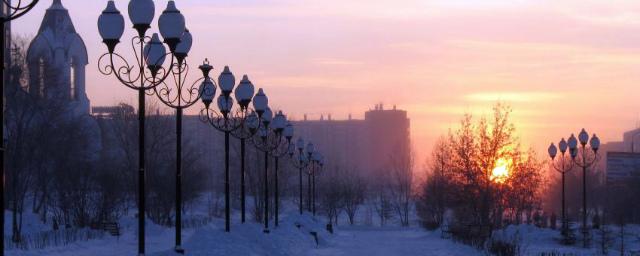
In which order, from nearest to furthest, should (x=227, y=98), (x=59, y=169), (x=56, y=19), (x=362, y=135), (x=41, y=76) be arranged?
1. (x=227, y=98)
2. (x=41, y=76)
3. (x=59, y=169)
4. (x=56, y=19)
5. (x=362, y=135)

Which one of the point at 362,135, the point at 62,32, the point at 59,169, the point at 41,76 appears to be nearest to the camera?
the point at 41,76

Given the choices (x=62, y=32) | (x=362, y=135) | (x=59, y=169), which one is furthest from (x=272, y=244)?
(x=362, y=135)

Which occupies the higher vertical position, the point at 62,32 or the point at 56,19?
the point at 56,19

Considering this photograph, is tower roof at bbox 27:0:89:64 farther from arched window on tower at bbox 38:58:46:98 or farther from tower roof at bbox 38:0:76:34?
arched window on tower at bbox 38:58:46:98

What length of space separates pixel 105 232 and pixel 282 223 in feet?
32.4

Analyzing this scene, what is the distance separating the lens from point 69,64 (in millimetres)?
69375

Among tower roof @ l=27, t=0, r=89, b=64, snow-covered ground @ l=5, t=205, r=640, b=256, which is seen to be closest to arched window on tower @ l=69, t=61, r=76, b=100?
tower roof @ l=27, t=0, r=89, b=64

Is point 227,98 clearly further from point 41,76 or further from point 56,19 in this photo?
point 56,19

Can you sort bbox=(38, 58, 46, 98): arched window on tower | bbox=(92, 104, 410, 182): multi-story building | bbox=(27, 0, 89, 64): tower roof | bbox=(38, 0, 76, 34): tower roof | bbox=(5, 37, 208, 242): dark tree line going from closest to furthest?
bbox=(5, 37, 208, 242): dark tree line
bbox=(38, 58, 46, 98): arched window on tower
bbox=(27, 0, 89, 64): tower roof
bbox=(38, 0, 76, 34): tower roof
bbox=(92, 104, 410, 182): multi-story building

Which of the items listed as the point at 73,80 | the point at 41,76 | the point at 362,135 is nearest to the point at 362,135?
the point at 362,135

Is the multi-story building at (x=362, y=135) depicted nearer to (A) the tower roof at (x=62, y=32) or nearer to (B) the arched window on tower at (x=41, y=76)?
(A) the tower roof at (x=62, y=32)

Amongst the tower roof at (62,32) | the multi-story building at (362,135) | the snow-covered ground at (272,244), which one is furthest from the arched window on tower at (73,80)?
the multi-story building at (362,135)

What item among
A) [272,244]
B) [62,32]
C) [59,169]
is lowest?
[272,244]

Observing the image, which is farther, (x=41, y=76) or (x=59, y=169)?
(x=59, y=169)
